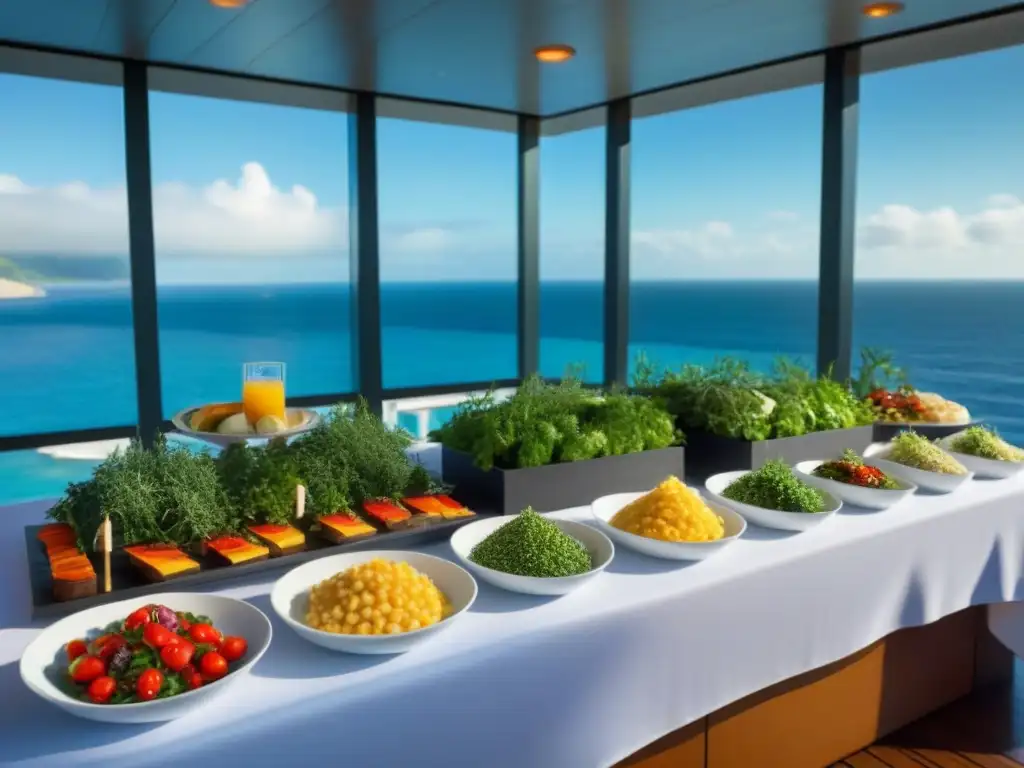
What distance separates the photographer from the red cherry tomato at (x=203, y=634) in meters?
0.96

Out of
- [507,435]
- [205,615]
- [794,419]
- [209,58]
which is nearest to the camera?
[205,615]

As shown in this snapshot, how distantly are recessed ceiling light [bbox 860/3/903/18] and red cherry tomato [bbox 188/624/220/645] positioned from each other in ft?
8.51

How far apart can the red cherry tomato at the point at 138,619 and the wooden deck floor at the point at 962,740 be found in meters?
1.59

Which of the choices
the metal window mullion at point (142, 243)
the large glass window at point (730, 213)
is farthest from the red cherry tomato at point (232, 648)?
the large glass window at point (730, 213)

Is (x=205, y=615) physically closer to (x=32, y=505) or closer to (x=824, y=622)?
(x=32, y=505)

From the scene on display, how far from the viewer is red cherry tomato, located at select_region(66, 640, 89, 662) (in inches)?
37.2

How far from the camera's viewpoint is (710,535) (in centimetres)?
144

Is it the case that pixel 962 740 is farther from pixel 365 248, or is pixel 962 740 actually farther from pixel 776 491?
pixel 365 248

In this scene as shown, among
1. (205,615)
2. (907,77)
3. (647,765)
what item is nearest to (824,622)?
(647,765)

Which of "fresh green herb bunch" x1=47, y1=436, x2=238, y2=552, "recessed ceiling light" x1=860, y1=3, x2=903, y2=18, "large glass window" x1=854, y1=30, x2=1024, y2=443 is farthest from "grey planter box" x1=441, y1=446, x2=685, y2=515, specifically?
"large glass window" x1=854, y1=30, x2=1024, y2=443

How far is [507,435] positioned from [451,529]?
0.24m

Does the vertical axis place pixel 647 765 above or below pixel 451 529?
below

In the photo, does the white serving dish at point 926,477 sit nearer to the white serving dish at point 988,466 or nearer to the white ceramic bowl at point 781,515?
the white serving dish at point 988,466

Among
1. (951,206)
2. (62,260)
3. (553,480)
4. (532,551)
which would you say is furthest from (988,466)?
(951,206)
